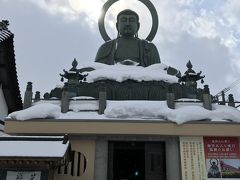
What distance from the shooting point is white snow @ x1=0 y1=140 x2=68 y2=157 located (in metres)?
9.20

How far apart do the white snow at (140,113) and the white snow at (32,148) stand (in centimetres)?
173

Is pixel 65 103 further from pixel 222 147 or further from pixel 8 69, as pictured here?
pixel 222 147

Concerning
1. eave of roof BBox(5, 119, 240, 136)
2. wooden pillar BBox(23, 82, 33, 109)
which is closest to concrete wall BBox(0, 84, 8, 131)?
wooden pillar BBox(23, 82, 33, 109)

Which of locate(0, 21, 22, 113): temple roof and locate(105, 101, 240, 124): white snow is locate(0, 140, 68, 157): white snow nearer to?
locate(105, 101, 240, 124): white snow

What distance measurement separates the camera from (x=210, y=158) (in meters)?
11.4

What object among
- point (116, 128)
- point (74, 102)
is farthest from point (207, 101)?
point (74, 102)

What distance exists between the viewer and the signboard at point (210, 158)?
11.1 metres

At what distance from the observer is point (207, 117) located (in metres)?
11.6

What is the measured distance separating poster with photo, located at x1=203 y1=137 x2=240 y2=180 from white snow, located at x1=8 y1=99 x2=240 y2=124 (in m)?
0.75

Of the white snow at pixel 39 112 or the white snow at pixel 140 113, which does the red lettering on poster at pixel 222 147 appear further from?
the white snow at pixel 39 112

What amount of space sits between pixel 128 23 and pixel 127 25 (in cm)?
15

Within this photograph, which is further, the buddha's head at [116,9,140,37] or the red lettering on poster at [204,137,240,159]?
the buddha's head at [116,9,140,37]

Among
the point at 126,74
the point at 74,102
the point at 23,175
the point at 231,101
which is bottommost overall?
the point at 23,175

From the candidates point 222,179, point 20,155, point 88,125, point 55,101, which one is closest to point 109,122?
point 88,125
